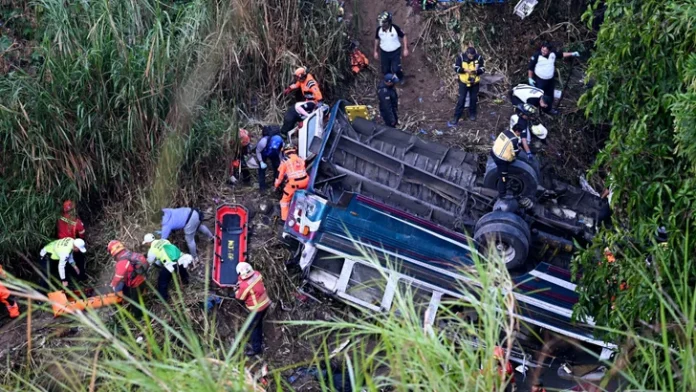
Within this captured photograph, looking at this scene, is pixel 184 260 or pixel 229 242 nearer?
pixel 184 260

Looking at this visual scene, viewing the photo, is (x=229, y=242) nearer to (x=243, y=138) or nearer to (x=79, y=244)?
(x=243, y=138)

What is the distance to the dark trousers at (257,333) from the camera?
378 inches

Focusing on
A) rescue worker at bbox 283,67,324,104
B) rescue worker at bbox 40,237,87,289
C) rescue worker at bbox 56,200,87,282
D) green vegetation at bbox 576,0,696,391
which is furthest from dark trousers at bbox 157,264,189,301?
green vegetation at bbox 576,0,696,391

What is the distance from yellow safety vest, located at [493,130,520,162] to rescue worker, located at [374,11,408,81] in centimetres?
368

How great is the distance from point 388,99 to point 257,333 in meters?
4.14

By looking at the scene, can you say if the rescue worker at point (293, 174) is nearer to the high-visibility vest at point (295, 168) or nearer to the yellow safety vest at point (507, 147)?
the high-visibility vest at point (295, 168)

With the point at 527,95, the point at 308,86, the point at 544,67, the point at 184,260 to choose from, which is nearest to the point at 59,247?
the point at 184,260

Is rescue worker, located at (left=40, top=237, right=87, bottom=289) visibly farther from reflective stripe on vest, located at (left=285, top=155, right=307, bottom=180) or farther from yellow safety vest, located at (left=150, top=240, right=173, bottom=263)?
reflective stripe on vest, located at (left=285, top=155, right=307, bottom=180)

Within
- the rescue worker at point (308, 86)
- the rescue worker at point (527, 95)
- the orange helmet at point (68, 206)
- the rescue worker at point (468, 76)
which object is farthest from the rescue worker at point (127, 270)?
the rescue worker at point (527, 95)

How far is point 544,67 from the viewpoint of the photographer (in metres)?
12.4

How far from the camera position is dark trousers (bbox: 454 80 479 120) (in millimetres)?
12562

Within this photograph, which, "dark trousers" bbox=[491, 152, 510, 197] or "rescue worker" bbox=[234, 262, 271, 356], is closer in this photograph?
"rescue worker" bbox=[234, 262, 271, 356]

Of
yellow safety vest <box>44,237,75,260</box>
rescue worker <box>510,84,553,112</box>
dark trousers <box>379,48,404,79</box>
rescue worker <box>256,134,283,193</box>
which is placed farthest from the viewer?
dark trousers <box>379,48,404,79</box>

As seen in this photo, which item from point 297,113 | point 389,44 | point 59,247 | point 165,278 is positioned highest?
point 389,44
